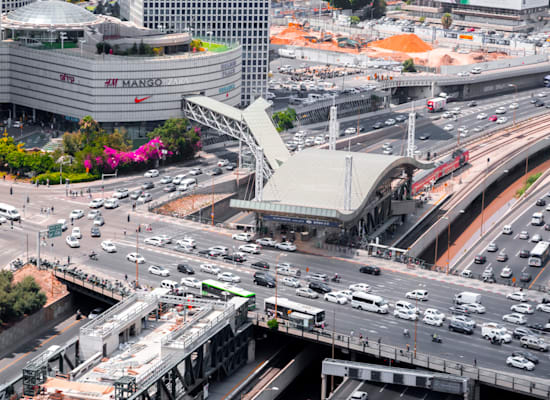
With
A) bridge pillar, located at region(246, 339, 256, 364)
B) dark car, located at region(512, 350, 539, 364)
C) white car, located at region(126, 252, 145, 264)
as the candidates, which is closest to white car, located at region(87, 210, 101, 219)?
white car, located at region(126, 252, 145, 264)

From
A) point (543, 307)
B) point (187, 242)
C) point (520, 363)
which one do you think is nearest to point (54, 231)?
point (187, 242)

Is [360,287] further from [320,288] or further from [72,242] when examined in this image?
[72,242]

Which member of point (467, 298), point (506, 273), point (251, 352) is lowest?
point (506, 273)

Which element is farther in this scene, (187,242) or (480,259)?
(480,259)

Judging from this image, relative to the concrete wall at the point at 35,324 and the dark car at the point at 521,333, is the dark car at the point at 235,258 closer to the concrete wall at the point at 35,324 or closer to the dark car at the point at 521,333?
the concrete wall at the point at 35,324

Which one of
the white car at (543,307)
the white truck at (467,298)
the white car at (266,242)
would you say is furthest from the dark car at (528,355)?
the white car at (266,242)

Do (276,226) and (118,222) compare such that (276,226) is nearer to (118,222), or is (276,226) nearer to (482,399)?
(118,222)
